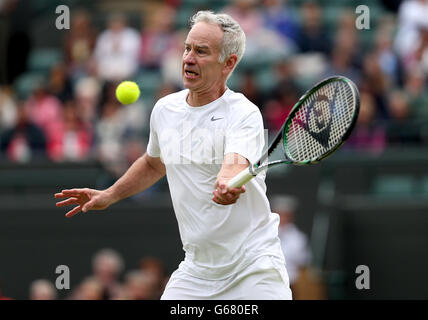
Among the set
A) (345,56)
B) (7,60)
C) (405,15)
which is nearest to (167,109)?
(345,56)

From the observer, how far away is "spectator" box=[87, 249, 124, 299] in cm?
989

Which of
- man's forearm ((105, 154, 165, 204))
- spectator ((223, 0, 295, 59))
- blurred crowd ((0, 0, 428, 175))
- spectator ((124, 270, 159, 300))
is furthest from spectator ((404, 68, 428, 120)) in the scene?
man's forearm ((105, 154, 165, 204))

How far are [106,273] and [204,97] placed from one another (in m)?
4.94

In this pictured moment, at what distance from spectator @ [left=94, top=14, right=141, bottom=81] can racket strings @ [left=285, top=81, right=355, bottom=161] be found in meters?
7.33

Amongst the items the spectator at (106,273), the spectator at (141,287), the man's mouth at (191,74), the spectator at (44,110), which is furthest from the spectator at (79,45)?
the man's mouth at (191,74)

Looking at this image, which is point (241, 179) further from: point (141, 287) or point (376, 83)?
point (376, 83)

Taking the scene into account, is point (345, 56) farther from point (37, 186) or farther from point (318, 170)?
point (37, 186)

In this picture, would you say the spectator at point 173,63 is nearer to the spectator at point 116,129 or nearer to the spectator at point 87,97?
the spectator at point 116,129

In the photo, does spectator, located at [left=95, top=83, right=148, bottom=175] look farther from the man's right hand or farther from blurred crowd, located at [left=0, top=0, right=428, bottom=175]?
the man's right hand

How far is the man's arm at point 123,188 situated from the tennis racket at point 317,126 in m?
1.13

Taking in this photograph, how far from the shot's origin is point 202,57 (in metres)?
5.80

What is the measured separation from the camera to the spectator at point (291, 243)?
10.1 meters

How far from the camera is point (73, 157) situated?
11.4m

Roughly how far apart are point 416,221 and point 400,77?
2.59 meters
